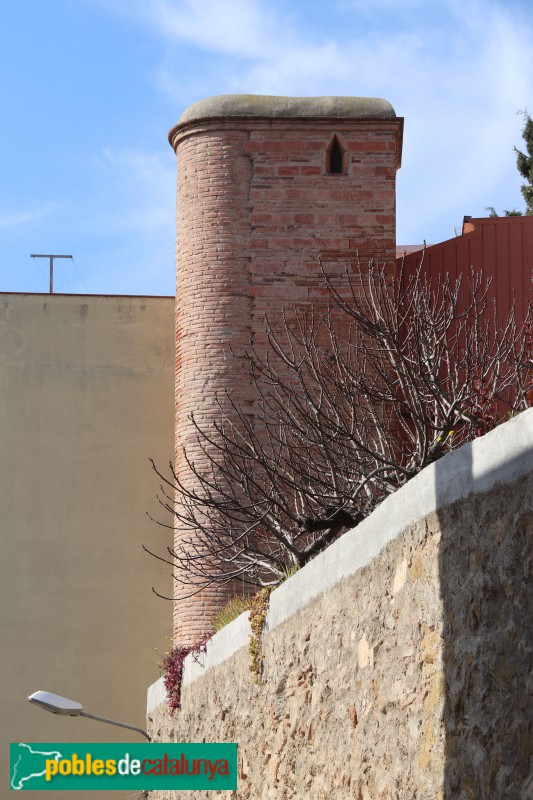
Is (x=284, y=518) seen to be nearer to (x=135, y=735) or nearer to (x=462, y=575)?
(x=135, y=735)

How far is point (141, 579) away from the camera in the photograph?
20.5 m

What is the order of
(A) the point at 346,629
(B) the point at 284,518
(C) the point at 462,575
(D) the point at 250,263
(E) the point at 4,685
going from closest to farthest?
(C) the point at 462,575, (A) the point at 346,629, (B) the point at 284,518, (D) the point at 250,263, (E) the point at 4,685

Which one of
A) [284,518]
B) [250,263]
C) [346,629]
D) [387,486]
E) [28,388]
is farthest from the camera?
[28,388]

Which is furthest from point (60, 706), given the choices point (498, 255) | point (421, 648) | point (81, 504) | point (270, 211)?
point (421, 648)

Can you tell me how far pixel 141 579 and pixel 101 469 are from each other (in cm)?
182

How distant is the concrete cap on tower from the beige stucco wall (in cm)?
388

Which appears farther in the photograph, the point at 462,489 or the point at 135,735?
the point at 135,735

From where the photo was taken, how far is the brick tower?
1831 cm

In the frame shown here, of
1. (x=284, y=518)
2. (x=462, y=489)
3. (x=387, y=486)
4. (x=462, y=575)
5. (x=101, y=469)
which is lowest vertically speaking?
(x=462, y=575)

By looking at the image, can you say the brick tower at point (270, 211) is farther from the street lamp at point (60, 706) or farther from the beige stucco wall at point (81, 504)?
the street lamp at point (60, 706)

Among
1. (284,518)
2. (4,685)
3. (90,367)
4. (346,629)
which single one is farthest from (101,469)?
(346,629)

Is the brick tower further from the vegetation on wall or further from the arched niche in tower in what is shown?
the vegetation on wall

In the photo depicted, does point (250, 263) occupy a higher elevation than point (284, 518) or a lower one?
higher

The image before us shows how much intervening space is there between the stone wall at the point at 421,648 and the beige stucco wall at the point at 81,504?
1165cm
